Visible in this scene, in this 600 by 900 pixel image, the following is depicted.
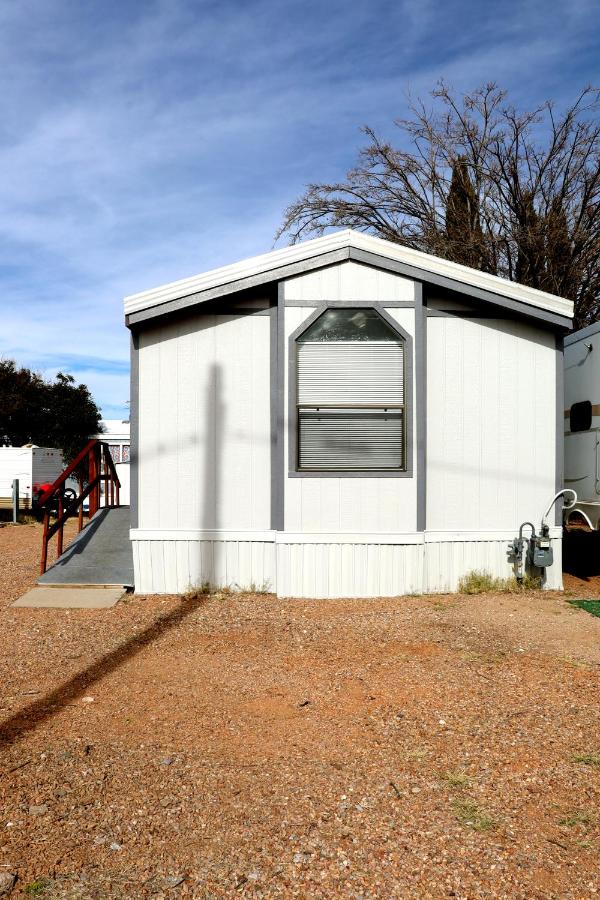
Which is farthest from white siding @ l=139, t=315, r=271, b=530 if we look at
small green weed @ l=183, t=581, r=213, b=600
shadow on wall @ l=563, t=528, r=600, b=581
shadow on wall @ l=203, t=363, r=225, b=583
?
shadow on wall @ l=563, t=528, r=600, b=581

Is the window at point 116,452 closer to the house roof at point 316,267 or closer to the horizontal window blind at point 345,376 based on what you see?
the house roof at point 316,267

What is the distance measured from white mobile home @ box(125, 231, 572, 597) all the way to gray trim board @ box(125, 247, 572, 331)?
0.05ft

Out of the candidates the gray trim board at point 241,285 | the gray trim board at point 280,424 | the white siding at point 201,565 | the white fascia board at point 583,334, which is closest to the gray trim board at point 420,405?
the gray trim board at point 241,285

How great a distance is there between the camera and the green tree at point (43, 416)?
Answer: 86.2 feet

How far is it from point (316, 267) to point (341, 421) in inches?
65.8

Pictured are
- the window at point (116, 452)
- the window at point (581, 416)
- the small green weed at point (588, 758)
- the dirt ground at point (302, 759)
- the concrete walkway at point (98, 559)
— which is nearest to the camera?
the dirt ground at point (302, 759)

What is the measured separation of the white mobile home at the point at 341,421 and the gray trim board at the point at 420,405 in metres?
0.02

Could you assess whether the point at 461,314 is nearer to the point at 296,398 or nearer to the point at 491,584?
the point at 296,398

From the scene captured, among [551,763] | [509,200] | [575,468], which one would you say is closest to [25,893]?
[551,763]

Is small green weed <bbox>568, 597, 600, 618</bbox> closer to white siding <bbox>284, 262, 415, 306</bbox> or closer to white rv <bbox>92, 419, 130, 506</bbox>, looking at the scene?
white siding <bbox>284, 262, 415, 306</bbox>

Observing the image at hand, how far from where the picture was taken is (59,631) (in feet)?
20.9

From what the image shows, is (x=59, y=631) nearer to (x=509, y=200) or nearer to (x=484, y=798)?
(x=484, y=798)

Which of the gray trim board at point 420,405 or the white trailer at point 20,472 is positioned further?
the white trailer at point 20,472

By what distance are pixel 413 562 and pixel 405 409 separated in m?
1.65
